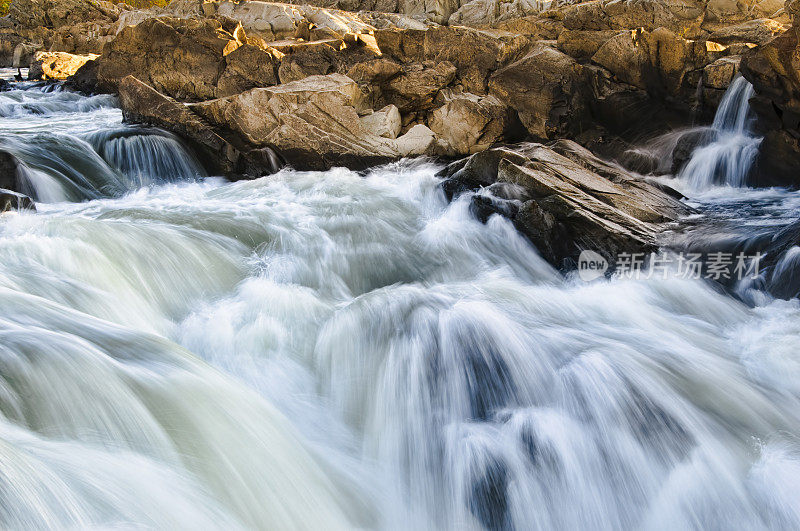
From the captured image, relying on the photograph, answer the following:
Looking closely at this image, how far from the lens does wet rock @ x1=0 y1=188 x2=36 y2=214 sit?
5977mm

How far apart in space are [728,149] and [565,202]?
5479mm

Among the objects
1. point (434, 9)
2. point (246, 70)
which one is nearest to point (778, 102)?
point (246, 70)

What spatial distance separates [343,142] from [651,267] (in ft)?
20.2

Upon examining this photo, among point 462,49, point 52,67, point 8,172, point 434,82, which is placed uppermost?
point 462,49

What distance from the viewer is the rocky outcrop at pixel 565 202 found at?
6241 mm

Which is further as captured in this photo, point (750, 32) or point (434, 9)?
point (434, 9)

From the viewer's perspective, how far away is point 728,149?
9938 mm

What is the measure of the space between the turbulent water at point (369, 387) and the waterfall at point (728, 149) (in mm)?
5063

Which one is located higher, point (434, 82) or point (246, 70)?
point (246, 70)

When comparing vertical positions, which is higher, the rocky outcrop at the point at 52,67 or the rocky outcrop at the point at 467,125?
the rocky outcrop at the point at 52,67

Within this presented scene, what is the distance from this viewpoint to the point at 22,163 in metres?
7.95

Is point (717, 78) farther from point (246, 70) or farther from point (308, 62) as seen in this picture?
point (246, 70)

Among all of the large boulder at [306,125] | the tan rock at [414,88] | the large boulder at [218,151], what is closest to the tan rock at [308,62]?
the tan rock at [414,88]

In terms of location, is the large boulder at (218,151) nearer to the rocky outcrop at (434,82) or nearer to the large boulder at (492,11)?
the rocky outcrop at (434,82)
